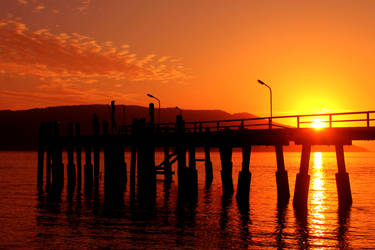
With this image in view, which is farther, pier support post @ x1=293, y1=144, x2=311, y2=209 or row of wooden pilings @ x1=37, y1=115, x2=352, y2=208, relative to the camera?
row of wooden pilings @ x1=37, y1=115, x2=352, y2=208

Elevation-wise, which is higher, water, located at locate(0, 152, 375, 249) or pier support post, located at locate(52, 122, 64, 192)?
pier support post, located at locate(52, 122, 64, 192)

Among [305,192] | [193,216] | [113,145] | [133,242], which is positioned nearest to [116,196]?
[113,145]

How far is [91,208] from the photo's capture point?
3616 centimetres

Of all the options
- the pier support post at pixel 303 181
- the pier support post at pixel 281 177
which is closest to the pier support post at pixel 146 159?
the pier support post at pixel 281 177

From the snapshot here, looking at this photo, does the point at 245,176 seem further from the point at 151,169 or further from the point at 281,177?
the point at 151,169

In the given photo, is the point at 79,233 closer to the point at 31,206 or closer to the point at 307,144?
the point at 31,206

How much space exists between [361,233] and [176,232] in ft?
30.3

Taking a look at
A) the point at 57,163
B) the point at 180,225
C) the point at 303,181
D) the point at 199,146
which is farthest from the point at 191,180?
the point at 57,163

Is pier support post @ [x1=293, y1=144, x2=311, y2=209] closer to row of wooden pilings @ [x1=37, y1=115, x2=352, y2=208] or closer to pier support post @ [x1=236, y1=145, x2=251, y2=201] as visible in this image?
row of wooden pilings @ [x1=37, y1=115, x2=352, y2=208]

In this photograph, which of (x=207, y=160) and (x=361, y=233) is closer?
(x=361, y=233)

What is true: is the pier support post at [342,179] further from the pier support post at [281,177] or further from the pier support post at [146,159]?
the pier support post at [146,159]

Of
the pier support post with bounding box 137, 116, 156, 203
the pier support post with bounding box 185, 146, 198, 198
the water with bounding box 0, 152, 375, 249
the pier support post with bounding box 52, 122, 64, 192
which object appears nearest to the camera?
the water with bounding box 0, 152, 375, 249

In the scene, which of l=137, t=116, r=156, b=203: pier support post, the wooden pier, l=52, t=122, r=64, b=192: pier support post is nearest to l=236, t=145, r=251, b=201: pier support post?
the wooden pier

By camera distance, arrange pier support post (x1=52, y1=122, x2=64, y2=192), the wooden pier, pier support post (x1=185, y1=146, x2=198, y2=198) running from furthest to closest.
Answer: pier support post (x1=52, y1=122, x2=64, y2=192), pier support post (x1=185, y1=146, x2=198, y2=198), the wooden pier
